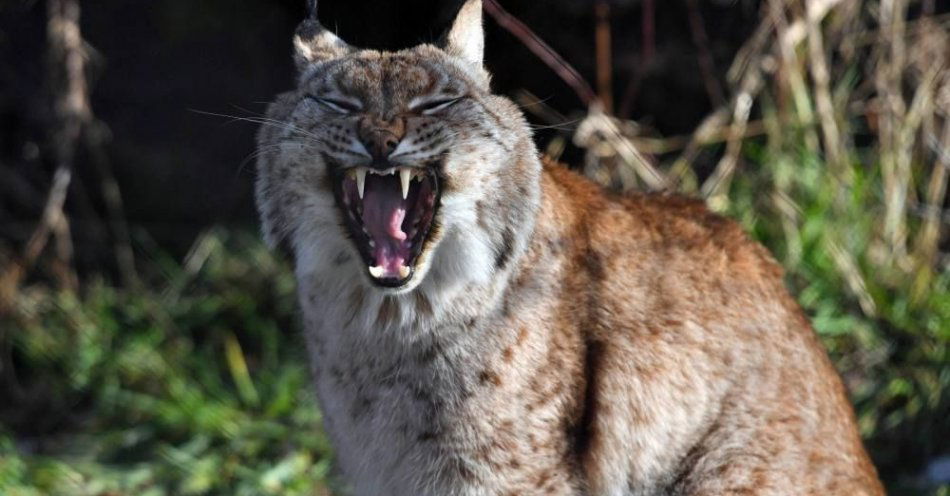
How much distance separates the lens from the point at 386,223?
3.50 m

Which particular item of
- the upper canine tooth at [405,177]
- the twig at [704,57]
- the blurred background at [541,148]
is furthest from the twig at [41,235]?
the upper canine tooth at [405,177]

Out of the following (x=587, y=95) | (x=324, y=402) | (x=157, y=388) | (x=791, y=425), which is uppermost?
(x=587, y=95)

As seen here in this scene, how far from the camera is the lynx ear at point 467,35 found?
Result: 392 centimetres

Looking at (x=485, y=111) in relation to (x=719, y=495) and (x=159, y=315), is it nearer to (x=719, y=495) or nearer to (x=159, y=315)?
(x=719, y=495)

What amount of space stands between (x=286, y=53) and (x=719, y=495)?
4.72 m

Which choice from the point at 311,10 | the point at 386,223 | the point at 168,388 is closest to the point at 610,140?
the point at 168,388

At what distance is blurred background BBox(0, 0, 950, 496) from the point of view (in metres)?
5.67

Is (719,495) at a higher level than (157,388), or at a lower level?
higher

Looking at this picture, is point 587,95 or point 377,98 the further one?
point 587,95

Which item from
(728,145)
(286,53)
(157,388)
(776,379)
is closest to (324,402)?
(776,379)

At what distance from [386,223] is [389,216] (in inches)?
0.8

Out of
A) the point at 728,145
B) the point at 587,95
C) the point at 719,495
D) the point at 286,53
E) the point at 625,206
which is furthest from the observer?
the point at 286,53

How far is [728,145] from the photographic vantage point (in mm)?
6352

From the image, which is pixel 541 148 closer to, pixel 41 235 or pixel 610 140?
pixel 610 140
